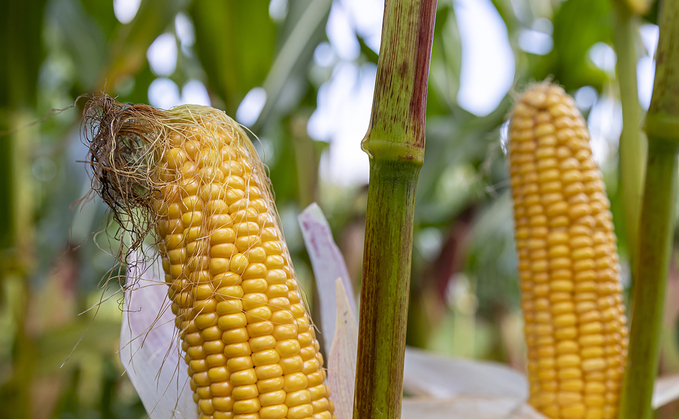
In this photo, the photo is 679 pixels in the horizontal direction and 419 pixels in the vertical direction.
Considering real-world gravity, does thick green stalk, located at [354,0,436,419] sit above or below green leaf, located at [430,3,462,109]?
below

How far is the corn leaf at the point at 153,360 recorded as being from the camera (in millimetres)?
361

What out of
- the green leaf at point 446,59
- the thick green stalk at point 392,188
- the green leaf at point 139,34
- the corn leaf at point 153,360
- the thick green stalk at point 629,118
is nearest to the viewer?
the thick green stalk at point 392,188

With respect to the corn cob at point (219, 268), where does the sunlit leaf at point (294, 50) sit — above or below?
above

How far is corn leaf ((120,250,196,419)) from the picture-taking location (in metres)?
0.36

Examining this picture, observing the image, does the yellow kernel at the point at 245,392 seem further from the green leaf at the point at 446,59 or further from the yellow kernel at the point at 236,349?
the green leaf at the point at 446,59

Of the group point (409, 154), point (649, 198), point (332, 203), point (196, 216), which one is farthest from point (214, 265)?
point (332, 203)

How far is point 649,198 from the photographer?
1.16ft

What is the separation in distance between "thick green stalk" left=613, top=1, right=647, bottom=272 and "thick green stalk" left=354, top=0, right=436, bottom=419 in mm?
364

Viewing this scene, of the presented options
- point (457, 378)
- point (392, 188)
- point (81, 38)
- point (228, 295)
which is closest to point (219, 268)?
point (228, 295)

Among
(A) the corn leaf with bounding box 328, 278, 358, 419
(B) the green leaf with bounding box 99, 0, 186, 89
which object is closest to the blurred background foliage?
(B) the green leaf with bounding box 99, 0, 186, 89

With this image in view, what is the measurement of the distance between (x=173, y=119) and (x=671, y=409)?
1086 mm

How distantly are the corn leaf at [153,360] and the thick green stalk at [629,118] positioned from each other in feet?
1.52

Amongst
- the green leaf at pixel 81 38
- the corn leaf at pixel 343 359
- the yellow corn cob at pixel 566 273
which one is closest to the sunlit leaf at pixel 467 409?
the yellow corn cob at pixel 566 273

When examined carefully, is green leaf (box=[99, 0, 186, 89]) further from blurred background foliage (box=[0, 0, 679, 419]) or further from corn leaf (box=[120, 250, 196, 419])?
corn leaf (box=[120, 250, 196, 419])
